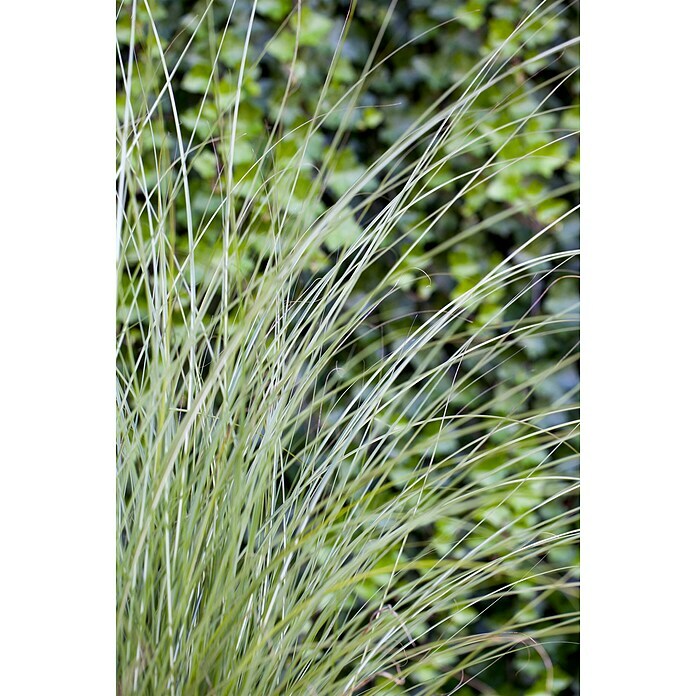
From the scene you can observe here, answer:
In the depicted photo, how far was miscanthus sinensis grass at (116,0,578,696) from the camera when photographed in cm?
109

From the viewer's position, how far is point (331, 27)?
1.22 metres

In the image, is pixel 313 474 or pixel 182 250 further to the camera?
pixel 182 250

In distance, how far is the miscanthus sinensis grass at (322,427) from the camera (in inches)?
43.0

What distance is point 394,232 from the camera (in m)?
1.24

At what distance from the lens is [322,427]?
1.21 metres

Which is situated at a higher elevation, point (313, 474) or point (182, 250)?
point (182, 250)
